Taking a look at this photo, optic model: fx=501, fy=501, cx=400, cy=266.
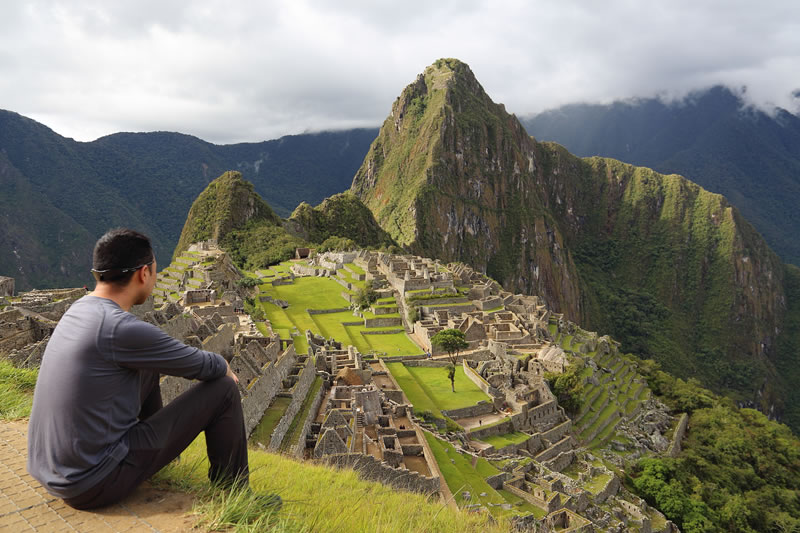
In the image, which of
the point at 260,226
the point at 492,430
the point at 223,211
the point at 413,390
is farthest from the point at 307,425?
the point at 223,211

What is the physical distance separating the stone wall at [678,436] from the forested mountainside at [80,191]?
6213cm

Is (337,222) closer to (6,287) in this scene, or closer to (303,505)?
(6,287)

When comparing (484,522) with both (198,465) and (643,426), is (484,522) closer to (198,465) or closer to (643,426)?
(198,465)

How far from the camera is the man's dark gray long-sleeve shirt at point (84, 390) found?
342cm

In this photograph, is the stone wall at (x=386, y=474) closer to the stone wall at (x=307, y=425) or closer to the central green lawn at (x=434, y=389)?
the stone wall at (x=307, y=425)

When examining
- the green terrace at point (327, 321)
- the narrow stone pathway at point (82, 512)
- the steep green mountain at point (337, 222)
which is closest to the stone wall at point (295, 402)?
the green terrace at point (327, 321)

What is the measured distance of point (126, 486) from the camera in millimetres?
3719

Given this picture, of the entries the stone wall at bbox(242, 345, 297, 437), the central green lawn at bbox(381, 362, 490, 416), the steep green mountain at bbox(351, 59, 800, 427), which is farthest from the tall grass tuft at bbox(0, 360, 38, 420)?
the steep green mountain at bbox(351, 59, 800, 427)

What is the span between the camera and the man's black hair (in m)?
3.71

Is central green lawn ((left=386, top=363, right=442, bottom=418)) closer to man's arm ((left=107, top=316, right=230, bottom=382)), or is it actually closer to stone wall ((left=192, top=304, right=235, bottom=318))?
stone wall ((left=192, top=304, right=235, bottom=318))

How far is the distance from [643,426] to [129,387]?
34.9 metres

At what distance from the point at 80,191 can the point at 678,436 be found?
96.1m

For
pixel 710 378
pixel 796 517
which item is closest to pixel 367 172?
pixel 710 378

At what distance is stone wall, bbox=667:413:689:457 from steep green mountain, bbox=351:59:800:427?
270 feet
